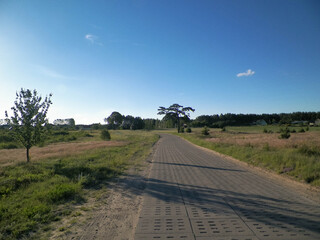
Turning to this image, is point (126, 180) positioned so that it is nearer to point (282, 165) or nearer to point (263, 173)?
point (263, 173)

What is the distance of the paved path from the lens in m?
3.55

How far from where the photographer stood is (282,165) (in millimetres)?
8836

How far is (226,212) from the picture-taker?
4.48m

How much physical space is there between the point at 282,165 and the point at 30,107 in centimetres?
1754

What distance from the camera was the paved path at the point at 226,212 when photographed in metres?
3.55

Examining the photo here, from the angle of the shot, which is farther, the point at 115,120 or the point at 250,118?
the point at 115,120

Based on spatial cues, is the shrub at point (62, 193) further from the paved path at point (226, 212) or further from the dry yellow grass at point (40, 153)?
the dry yellow grass at point (40, 153)

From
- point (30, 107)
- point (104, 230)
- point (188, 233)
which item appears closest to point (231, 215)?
point (188, 233)

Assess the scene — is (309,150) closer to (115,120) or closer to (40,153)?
(40,153)

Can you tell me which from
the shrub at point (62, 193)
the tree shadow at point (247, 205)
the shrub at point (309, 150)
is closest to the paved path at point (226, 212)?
the tree shadow at point (247, 205)

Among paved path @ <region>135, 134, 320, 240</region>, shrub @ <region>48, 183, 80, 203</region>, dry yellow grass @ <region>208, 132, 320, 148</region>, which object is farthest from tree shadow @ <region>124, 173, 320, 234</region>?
dry yellow grass @ <region>208, 132, 320, 148</region>

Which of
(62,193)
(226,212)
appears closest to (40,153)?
(62,193)

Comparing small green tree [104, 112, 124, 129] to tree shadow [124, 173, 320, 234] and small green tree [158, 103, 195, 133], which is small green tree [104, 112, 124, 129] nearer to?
small green tree [158, 103, 195, 133]

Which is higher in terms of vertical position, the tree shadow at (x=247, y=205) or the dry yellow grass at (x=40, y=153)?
→ the tree shadow at (x=247, y=205)
